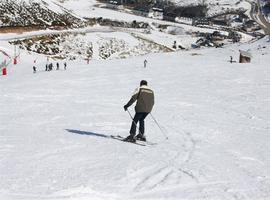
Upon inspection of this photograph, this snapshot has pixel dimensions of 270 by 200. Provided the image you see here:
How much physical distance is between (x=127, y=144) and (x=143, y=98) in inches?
57.2

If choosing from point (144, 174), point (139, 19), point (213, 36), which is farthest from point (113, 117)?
point (139, 19)

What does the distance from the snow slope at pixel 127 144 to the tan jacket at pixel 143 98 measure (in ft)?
3.65

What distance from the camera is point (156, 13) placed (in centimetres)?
17300

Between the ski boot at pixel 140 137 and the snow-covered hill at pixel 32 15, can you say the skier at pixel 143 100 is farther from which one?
the snow-covered hill at pixel 32 15

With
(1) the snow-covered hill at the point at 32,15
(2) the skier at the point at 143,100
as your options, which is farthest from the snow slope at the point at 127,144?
(1) the snow-covered hill at the point at 32,15

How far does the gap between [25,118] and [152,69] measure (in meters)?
28.2

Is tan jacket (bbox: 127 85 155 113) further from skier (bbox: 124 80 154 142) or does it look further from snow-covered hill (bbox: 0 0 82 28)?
snow-covered hill (bbox: 0 0 82 28)

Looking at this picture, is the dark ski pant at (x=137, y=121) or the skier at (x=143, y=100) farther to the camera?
the dark ski pant at (x=137, y=121)

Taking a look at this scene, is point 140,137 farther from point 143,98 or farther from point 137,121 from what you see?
point 143,98

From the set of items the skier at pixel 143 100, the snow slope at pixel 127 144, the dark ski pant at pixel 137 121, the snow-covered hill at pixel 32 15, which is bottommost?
the snow slope at pixel 127 144

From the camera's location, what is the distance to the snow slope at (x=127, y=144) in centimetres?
970

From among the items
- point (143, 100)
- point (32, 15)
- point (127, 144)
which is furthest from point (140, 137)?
point (32, 15)

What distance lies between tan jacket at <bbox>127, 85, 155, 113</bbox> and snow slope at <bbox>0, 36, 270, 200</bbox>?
3.65 feet

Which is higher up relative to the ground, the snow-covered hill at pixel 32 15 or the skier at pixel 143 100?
the snow-covered hill at pixel 32 15
